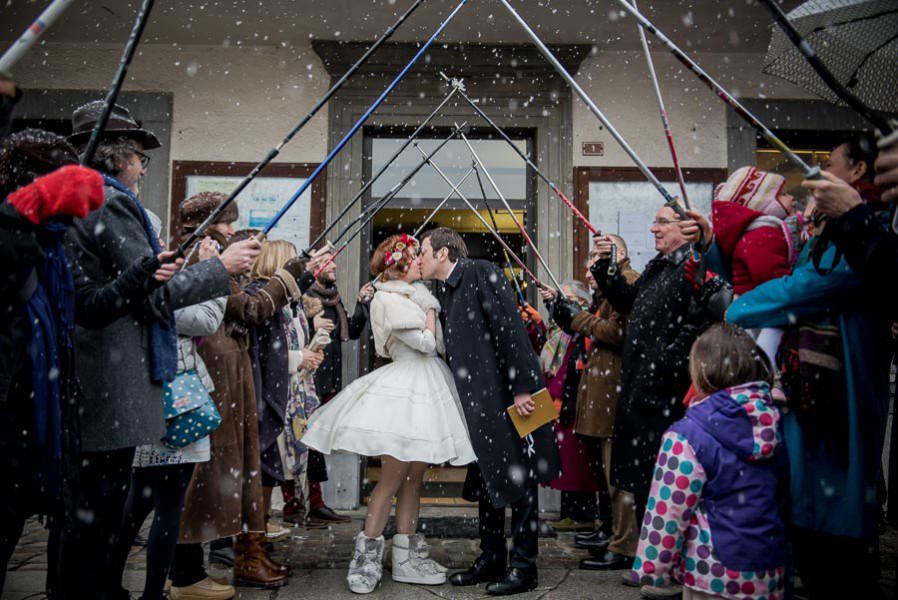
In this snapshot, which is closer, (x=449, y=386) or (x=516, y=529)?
(x=516, y=529)

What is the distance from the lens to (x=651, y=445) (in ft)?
12.2

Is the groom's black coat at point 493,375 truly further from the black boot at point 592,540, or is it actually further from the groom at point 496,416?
the black boot at point 592,540

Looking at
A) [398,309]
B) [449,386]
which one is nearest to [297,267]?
[398,309]

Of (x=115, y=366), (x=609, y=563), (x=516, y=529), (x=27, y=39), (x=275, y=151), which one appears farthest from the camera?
(x=609, y=563)

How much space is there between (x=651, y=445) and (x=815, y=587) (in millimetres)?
1334

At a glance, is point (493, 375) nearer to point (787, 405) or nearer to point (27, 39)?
point (787, 405)

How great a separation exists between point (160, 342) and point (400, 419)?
1405 mm

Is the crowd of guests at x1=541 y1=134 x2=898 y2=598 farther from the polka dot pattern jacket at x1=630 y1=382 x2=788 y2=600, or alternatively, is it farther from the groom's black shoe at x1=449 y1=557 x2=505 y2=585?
the groom's black shoe at x1=449 y1=557 x2=505 y2=585

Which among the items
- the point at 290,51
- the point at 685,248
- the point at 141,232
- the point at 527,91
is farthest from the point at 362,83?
the point at 141,232

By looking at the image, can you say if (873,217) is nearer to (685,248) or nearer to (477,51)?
(685,248)

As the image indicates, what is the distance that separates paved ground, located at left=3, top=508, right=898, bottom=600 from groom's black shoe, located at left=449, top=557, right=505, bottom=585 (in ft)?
0.16

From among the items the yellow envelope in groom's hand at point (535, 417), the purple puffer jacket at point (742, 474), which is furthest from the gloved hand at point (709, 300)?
the purple puffer jacket at point (742, 474)

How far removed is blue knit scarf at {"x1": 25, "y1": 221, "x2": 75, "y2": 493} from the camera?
2.14 metres

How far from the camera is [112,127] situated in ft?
9.57
